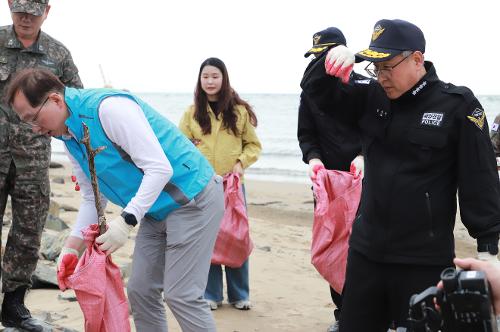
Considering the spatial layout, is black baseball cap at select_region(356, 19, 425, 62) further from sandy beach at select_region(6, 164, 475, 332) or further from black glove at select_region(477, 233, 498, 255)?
sandy beach at select_region(6, 164, 475, 332)

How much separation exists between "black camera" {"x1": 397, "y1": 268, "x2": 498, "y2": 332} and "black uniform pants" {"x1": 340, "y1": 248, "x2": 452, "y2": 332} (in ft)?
3.60

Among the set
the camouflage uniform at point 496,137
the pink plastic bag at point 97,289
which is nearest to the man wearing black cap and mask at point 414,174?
the pink plastic bag at point 97,289

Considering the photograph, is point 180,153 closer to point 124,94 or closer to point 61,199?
point 124,94

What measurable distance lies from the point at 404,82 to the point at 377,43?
202 mm

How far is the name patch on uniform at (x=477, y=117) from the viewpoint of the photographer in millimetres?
3242

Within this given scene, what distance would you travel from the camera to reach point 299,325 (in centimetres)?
573

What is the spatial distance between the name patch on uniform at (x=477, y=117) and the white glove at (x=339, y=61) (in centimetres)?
53

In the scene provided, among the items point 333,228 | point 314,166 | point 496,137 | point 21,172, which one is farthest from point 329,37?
point 496,137

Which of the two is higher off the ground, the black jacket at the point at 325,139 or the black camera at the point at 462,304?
the black camera at the point at 462,304

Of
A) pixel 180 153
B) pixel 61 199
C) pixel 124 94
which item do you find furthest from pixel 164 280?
pixel 61 199

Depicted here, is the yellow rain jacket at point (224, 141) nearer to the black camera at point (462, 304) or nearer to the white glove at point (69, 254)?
Answer: the white glove at point (69, 254)

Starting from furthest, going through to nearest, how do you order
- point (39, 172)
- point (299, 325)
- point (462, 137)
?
point (299, 325) → point (39, 172) → point (462, 137)

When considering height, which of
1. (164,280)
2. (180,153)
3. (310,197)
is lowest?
(310,197)

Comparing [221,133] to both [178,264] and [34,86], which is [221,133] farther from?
[34,86]
